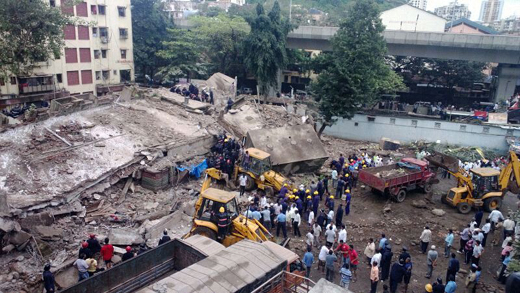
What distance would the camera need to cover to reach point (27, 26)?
22.0m

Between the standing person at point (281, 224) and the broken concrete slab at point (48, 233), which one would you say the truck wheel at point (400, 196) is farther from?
the broken concrete slab at point (48, 233)

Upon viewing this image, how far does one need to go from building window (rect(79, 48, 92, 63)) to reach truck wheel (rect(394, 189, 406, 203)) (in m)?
30.1

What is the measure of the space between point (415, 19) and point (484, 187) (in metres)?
39.9

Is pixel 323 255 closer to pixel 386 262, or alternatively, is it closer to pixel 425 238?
pixel 386 262

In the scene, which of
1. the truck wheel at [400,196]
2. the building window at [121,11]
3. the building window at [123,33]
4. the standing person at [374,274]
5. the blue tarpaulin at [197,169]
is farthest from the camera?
the building window at [123,33]

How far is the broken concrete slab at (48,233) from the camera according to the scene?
11727 millimetres

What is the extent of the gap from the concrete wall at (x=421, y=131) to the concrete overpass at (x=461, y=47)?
1009cm

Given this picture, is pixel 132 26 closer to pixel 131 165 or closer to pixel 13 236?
pixel 131 165

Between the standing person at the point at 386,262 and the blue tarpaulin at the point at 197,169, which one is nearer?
the standing person at the point at 386,262

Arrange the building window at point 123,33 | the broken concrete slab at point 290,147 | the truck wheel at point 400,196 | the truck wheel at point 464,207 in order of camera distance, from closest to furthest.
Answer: the truck wheel at point 464,207 < the truck wheel at point 400,196 < the broken concrete slab at point 290,147 < the building window at point 123,33

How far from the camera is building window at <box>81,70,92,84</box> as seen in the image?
116ft

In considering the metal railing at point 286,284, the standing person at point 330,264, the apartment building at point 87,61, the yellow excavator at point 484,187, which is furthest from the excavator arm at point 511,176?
the apartment building at point 87,61

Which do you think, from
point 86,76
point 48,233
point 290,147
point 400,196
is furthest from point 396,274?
point 86,76

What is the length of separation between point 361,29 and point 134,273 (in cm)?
2074
